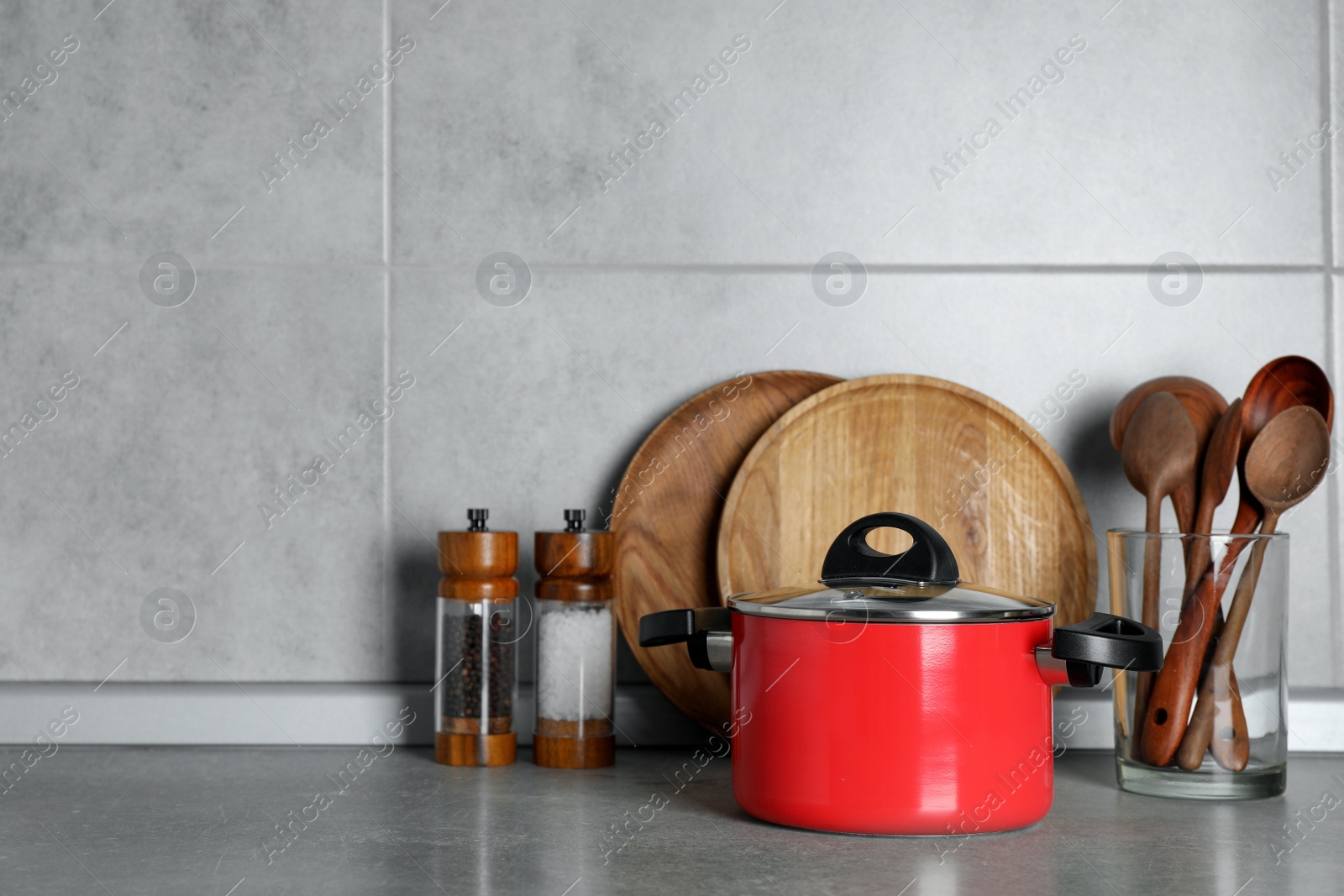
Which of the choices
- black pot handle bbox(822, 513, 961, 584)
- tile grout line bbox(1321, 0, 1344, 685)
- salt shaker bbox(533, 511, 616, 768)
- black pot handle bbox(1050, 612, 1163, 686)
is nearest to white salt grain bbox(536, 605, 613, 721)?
salt shaker bbox(533, 511, 616, 768)

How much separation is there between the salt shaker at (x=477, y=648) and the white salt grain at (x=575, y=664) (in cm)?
4

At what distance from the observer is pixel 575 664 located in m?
0.94

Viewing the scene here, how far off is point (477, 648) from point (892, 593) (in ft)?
1.29

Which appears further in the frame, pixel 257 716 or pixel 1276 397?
pixel 257 716

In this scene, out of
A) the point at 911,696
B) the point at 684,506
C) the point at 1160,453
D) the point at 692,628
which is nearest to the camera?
the point at 911,696

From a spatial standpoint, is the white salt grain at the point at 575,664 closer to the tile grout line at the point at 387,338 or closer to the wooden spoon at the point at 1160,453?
the tile grout line at the point at 387,338

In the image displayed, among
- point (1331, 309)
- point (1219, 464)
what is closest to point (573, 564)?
point (1219, 464)

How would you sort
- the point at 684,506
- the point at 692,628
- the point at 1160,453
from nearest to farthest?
the point at 692,628 → the point at 1160,453 → the point at 684,506

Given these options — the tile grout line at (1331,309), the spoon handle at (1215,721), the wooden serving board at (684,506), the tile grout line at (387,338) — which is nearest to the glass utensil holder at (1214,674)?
the spoon handle at (1215,721)

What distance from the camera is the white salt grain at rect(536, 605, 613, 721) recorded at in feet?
3.09

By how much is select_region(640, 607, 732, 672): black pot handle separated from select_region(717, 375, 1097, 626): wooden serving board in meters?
0.16

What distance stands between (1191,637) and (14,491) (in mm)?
1081

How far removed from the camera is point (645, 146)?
1.08 m

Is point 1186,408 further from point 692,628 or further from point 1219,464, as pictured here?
point 692,628
